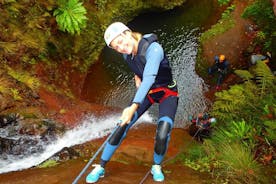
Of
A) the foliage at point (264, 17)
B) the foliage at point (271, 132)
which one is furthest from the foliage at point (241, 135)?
the foliage at point (264, 17)

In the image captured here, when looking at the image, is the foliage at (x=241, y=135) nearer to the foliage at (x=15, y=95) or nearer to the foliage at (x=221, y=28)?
the foliage at (x=15, y=95)

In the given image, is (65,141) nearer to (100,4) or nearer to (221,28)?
(100,4)

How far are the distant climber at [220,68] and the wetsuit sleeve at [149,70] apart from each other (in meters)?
7.22

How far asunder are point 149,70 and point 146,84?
0.19 meters

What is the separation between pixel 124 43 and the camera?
14.3 ft

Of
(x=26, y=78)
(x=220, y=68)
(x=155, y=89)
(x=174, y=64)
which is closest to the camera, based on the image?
(x=155, y=89)

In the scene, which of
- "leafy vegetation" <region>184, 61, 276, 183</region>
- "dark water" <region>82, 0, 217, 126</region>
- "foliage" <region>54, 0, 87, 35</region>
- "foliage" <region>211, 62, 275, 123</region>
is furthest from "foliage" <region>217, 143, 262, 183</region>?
"foliage" <region>54, 0, 87, 35</region>

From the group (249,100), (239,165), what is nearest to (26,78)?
(249,100)

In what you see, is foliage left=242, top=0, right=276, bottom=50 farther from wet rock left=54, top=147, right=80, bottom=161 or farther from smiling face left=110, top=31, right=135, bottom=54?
smiling face left=110, top=31, right=135, bottom=54

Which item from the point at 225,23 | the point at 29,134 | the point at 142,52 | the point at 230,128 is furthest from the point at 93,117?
the point at 225,23

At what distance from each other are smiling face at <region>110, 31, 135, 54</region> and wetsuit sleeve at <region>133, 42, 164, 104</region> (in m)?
0.27

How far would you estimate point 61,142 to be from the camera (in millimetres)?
8266

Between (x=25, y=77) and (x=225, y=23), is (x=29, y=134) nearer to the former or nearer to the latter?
(x=25, y=77)

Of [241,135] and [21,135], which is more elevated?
[241,135]
